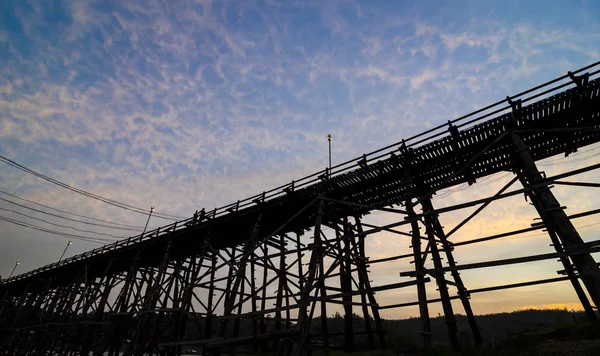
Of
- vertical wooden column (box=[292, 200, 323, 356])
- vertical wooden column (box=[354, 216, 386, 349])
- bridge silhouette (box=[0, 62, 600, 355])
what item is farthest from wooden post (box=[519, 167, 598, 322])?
vertical wooden column (box=[292, 200, 323, 356])

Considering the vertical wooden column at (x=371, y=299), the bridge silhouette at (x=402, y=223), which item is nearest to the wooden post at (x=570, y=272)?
the bridge silhouette at (x=402, y=223)

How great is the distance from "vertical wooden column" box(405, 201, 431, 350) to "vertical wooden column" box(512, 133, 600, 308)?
3.11 metres

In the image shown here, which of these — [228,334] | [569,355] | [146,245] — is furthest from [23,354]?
[569,355]

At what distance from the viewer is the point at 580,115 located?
838 cm

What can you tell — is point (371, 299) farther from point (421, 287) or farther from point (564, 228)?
point (564, 228)

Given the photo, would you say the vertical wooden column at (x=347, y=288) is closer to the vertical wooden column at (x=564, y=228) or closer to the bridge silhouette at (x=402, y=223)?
the bridge silhouette at (x=402, y=223)

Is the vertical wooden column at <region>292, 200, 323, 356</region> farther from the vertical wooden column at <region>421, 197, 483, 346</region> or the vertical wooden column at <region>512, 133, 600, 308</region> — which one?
the vertical wooden column at <region>512, 133, 600, 308</region>

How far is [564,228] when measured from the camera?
6.99 metres

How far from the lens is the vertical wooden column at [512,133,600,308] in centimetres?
636

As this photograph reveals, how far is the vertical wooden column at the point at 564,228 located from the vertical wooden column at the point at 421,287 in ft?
10.2

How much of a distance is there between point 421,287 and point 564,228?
12.2ft

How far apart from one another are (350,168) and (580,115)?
6738 mm

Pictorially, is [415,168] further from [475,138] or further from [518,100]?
[518,100]

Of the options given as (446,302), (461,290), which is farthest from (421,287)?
(461,290)
